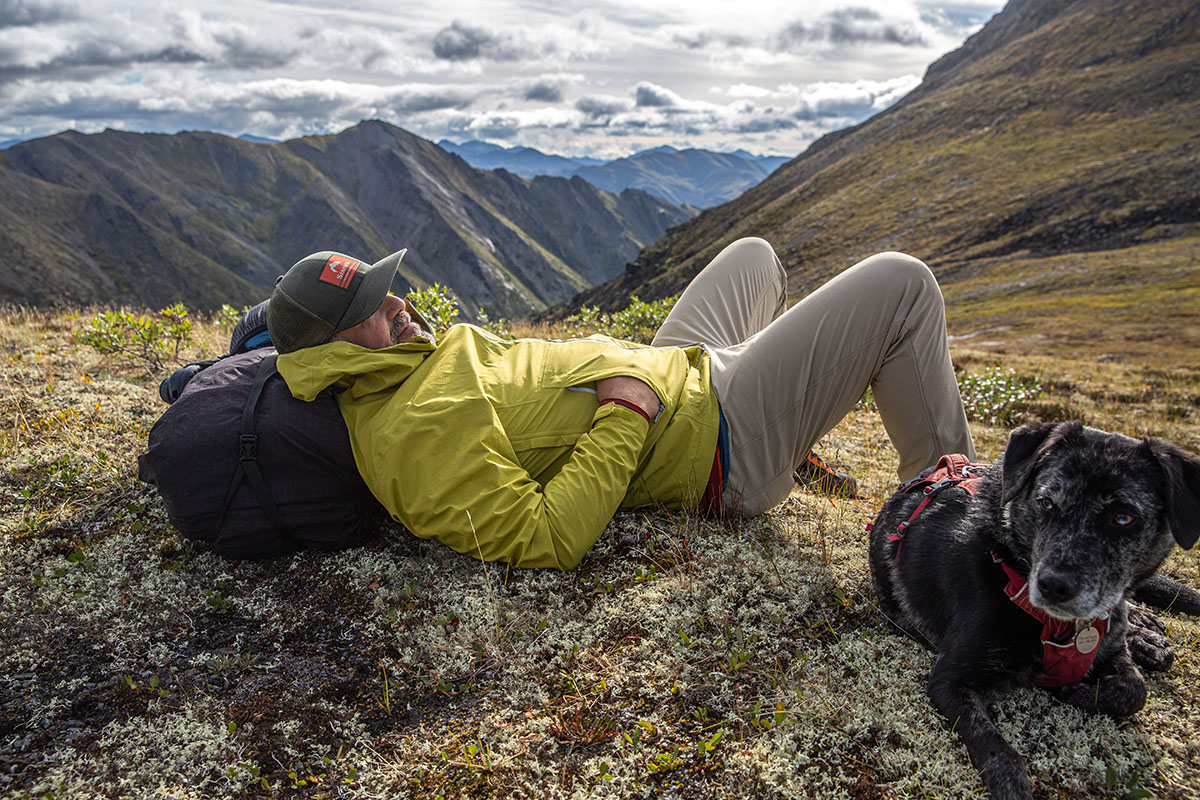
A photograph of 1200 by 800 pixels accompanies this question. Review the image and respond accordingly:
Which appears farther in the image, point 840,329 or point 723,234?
point 723,234

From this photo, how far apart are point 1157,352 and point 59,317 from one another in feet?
128

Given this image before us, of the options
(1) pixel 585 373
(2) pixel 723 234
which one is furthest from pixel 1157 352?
(2) pixel 723 234

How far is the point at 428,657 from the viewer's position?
3746mm

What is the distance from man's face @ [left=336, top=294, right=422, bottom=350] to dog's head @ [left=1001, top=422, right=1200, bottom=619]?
12.8 ft

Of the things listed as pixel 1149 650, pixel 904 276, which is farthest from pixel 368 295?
pixel 1149 650

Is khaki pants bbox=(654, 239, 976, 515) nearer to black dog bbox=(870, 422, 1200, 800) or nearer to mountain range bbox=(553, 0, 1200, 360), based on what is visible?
black dog bbox=(870, 422, 1200, 800)

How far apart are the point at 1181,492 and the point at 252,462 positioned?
5062 millimetres

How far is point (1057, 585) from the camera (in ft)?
9.22

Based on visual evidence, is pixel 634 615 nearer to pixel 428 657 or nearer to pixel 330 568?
pixel 428 657

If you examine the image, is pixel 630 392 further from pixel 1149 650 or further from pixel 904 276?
pixel 1149 650

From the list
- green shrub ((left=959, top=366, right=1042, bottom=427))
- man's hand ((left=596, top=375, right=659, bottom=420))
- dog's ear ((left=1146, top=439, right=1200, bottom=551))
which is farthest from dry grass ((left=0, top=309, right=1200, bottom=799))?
green shrub ((left=959, top=366, right=1042, bottom=427))

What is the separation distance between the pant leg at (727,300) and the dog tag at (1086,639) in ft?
11.6

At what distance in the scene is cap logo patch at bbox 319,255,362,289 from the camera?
4215 millimetres

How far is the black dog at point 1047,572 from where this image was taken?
288cm
